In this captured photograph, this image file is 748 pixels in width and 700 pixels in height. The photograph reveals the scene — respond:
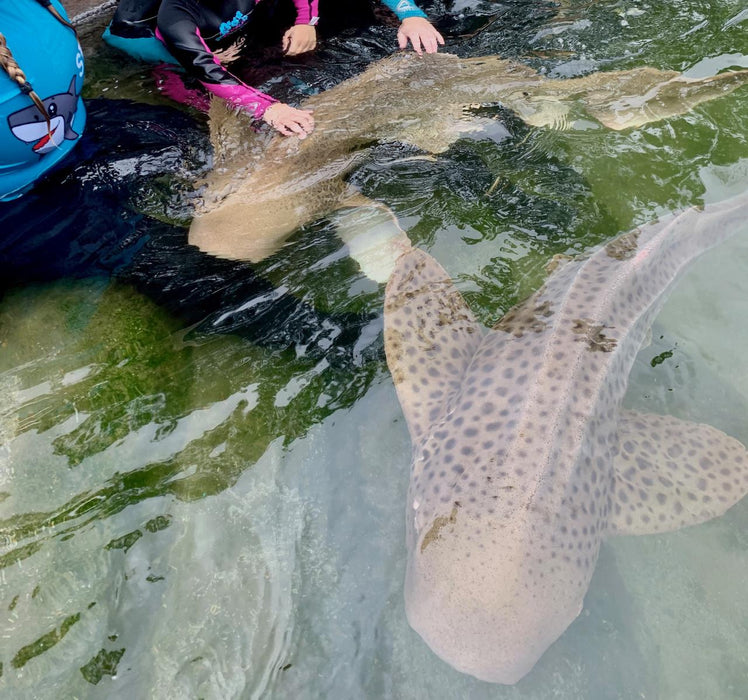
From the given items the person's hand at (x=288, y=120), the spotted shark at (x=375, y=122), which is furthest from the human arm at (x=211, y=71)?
the spotted shark at (x=375, y=122)

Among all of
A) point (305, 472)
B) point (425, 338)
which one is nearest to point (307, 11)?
point (425, 338)

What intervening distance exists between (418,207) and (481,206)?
51 centimetres

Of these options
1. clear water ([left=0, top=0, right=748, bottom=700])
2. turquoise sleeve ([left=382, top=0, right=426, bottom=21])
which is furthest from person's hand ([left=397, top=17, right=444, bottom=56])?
clear water ([left=0, top=0, right=748, bottom=700])

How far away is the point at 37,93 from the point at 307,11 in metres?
3.17

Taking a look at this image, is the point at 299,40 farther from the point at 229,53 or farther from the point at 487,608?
the point at 487,608

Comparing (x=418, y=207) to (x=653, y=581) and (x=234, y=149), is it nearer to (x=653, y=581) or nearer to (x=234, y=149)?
(x=234, y=149)

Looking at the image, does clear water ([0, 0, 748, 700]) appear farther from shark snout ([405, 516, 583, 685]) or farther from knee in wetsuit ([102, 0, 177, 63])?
knee in wetsuit ([102, 0, 177, 63])

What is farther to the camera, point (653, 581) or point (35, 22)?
point (35, 22)

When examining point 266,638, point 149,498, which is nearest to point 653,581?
point 266,638

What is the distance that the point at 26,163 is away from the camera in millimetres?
4742

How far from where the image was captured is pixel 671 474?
330 cm

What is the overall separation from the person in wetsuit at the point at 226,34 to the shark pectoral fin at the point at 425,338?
1.87 meters

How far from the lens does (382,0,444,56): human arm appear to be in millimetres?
6016

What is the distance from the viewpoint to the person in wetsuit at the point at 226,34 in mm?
4973
